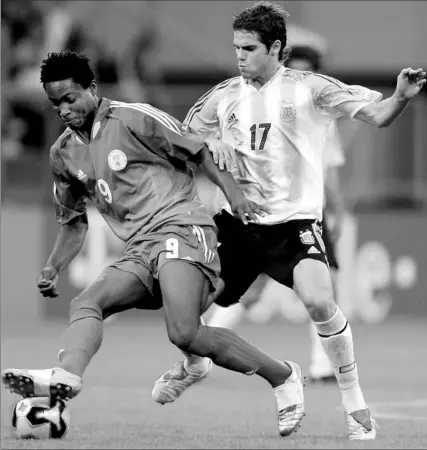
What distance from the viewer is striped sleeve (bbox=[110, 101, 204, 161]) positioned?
22.0ft

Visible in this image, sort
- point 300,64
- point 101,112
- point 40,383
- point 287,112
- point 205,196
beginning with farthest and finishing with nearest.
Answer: point 205,196
point 300,64
point 287,112
point 101,112
point 40,383

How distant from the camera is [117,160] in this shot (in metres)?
6.69

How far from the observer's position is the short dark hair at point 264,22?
6891 millimetres

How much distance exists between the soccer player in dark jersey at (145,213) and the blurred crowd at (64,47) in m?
10.8

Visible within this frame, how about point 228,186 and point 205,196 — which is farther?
point 205,196

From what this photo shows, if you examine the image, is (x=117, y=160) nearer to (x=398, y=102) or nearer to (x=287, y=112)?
(x=287, y=112)

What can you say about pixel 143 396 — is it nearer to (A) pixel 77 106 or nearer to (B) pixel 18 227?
(A) pixel 77 106

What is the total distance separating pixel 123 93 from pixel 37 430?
11894 mm

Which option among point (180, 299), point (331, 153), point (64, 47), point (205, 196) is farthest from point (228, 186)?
point (64, 47)

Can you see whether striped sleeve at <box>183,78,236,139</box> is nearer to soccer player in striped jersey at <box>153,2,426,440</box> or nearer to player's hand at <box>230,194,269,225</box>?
soccer player in striped jersey at <box>153,2,426,440</box>

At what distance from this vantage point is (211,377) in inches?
413

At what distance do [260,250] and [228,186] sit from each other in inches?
23.1

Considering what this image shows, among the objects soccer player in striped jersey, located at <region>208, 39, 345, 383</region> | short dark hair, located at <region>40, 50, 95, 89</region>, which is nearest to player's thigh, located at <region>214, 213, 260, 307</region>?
short dark hair, located at <region>40, 50, 95, 89</region>

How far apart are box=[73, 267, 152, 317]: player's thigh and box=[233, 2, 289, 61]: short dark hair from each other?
1.50 metres
